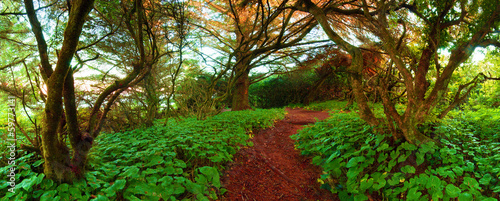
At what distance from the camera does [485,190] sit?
2.21 metres

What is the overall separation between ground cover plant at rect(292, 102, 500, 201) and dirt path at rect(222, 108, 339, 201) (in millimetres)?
236

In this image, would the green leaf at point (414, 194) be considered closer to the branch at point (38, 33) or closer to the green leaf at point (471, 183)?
the green leaf at point (471, 183)

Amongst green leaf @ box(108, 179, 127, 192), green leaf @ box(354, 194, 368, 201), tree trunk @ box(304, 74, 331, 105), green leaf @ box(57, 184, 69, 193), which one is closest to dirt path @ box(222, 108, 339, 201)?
green leaf @ box(354, 194, 368, 201)

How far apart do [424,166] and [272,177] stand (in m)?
1.93

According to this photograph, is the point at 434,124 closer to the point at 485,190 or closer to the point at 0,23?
the point at 485,190

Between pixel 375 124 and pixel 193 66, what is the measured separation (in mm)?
8022

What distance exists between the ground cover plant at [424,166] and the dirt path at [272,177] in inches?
9.3

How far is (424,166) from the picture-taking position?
265cm

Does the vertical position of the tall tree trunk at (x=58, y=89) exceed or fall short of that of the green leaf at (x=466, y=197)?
it exceeds it

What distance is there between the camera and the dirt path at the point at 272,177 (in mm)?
2826

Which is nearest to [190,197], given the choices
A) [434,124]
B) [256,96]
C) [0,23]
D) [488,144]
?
[434,124]

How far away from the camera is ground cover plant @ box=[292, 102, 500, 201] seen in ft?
7.11

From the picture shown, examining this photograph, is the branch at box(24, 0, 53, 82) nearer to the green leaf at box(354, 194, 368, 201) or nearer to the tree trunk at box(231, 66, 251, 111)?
the green leaf at box(354, 194, 368, 201)

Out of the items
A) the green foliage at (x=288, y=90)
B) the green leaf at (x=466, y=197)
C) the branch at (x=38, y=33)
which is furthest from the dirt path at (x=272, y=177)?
the green foliage at (x=288, y=90)
